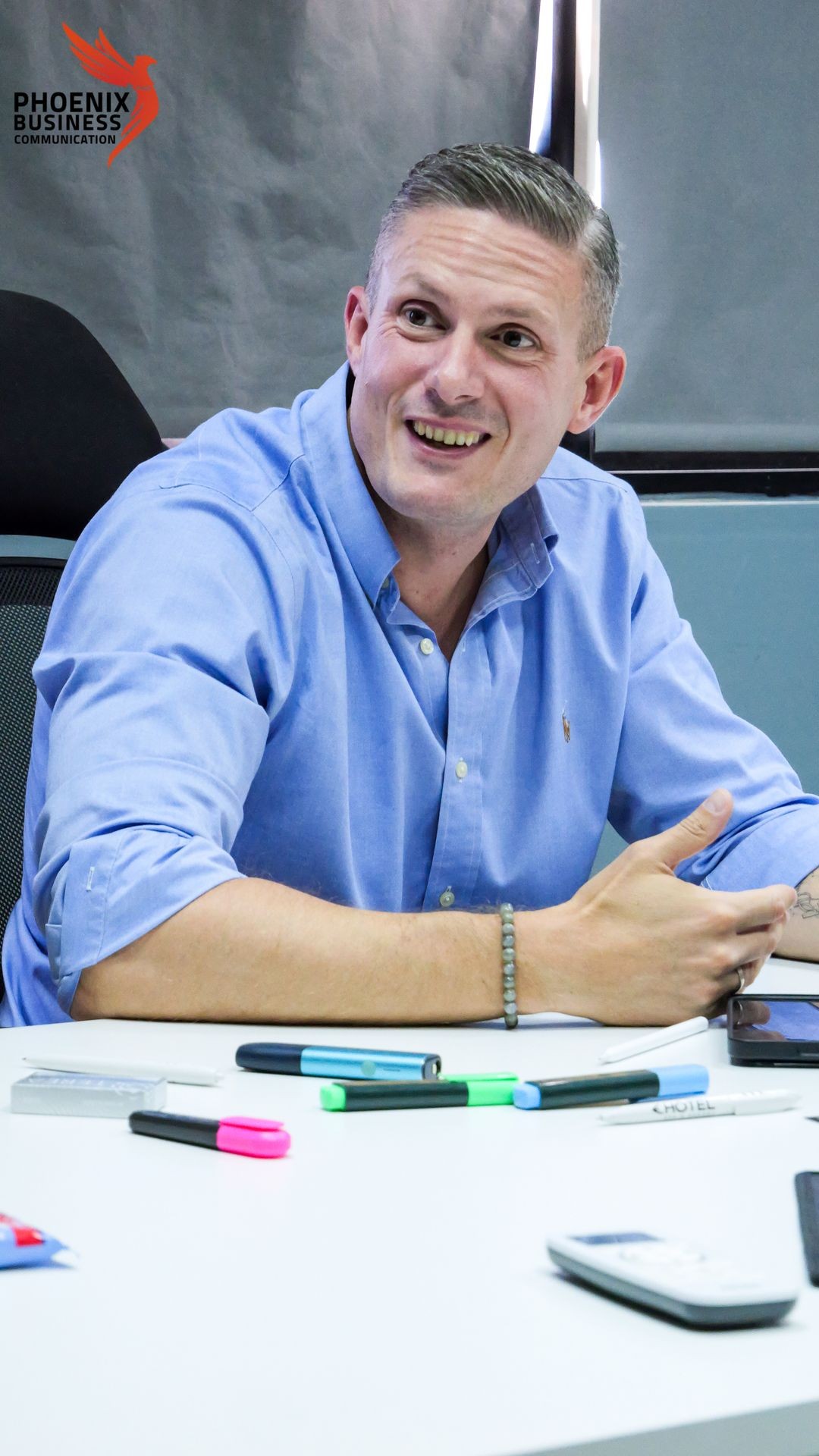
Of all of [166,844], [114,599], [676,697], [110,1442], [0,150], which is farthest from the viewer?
[0,150]

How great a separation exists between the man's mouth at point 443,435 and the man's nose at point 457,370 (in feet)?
0.09

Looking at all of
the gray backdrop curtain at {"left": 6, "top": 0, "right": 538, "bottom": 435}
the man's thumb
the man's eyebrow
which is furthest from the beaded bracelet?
the gray backdrop curtain at {"left": 6, "top": 0, "right": 538, "bottom": 435}

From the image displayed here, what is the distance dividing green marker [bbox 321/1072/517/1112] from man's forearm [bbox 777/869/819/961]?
0.56 metres

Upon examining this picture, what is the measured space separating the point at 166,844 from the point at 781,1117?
0.44m

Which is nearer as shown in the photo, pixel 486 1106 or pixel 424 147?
pixel 486 1106

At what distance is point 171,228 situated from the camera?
85.2 inches

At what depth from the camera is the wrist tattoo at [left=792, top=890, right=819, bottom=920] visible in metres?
1.27

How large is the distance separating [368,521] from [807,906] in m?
0.52

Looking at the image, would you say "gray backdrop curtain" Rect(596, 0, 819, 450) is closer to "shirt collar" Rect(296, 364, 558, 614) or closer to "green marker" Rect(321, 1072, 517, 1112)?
"shirt collar" Rect(296, 364, 558, 614)

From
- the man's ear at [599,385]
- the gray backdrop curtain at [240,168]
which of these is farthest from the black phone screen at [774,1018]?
the gray backdrop curtain at [240,168]

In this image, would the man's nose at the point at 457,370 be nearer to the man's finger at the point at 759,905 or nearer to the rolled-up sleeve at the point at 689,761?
the rolled-up sleeve at the point at 689,761

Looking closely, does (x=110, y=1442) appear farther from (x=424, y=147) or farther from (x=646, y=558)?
(x=424, y=147)

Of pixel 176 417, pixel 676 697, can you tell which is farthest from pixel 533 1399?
pixel 176 417

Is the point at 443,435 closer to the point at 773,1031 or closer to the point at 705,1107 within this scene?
the point at 773,1031
